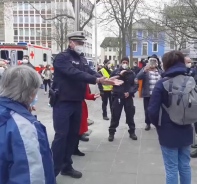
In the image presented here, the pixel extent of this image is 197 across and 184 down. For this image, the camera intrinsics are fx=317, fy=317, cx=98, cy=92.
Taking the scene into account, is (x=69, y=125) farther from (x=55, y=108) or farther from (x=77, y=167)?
(x=77, y=167)

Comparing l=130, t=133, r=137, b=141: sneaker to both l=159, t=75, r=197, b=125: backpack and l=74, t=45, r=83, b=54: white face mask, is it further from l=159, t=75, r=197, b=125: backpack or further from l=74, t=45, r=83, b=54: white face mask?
l=159, t=75, r=197, b=125: backpack

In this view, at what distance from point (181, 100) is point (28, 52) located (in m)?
18.7

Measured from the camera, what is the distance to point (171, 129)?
3.40 m

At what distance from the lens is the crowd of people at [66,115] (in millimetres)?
1840

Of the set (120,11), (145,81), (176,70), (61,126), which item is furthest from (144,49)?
(176,70)

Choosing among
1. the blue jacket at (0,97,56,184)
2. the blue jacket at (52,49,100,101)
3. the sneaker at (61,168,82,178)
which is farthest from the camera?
the sneaker at (61,168,82,178)

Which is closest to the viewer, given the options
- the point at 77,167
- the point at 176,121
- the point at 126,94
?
the point at 176,121

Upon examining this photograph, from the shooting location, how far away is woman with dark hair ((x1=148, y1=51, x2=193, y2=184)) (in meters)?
3.37

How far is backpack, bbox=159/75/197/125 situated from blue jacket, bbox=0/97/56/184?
178cm

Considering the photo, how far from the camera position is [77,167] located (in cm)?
492

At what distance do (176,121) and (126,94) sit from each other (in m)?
3.21

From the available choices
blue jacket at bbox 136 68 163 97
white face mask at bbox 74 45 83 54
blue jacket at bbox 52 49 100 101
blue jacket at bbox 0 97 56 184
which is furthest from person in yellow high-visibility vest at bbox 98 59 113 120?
blue jacket at bbox 0 97 56 184

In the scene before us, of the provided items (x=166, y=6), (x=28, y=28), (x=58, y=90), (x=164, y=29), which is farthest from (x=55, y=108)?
(x=28, y=28)

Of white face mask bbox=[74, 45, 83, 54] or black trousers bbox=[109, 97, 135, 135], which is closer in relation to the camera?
white face mask bbox=[74, 45, 83, 54]
